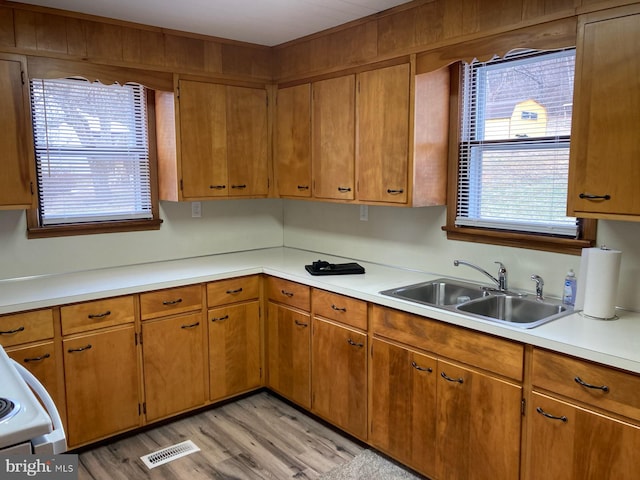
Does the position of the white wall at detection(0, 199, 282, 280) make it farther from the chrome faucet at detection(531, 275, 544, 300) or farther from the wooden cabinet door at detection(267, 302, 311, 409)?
the chrome faucet at detection(531, 275, 544, 300)

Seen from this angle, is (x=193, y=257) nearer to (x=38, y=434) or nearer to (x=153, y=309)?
(x=153, y=309)

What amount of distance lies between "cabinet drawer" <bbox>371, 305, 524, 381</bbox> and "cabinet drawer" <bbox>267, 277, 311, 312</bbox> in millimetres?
558

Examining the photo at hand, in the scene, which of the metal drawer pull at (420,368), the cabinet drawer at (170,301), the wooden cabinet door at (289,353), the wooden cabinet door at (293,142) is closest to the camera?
the metal drawer pull at (420,368)

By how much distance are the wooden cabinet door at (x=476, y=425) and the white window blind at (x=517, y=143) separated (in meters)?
0.86

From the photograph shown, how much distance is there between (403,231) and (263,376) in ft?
4.52

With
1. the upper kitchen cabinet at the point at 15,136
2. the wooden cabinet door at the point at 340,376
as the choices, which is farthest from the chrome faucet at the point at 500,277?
the upper kitchen cabinet at the point at 15,136

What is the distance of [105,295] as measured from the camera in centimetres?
276

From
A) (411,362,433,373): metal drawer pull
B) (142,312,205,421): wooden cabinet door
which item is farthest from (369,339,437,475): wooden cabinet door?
(142,312,205,421): wooden cabinet door

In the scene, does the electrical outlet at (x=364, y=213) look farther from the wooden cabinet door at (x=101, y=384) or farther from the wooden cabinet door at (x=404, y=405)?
the wooden cabinet door at (x=101, y=384)

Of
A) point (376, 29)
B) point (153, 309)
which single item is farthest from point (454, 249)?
point (153, 309)

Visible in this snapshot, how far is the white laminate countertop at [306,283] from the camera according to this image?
1872mm

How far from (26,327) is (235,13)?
2.00 metres

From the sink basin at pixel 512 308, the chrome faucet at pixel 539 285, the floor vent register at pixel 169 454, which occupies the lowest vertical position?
the floor vent register at pixel 169 454

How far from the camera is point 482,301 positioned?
8.34ft
